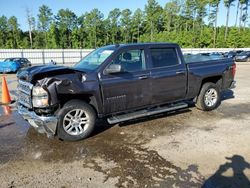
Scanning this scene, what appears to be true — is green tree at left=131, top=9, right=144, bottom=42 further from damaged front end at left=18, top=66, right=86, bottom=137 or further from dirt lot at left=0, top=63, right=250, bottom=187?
damaged front end at left=18, top=66, right=86, bottom=137

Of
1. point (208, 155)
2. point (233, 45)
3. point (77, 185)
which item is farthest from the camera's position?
point (233, 45)

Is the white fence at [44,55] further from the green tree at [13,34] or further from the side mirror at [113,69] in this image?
the side mirror at [113,69]

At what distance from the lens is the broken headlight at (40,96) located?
4.74m

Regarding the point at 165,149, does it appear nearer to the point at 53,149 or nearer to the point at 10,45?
the point at 53,149

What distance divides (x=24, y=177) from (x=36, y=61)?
34946 mm

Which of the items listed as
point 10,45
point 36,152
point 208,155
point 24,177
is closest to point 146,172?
point 208,155

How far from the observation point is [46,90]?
4723 millimetres

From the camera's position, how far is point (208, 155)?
4.41 meters

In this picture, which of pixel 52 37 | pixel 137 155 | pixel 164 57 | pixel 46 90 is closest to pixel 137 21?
pixel 52 37

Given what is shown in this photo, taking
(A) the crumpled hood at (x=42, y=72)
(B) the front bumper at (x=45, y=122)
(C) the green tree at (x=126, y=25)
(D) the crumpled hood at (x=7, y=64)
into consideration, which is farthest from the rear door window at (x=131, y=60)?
(C) the green tree at (x=126, y=25)

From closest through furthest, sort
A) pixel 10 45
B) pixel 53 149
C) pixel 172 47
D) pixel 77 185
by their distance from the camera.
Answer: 1. pixel 77 185
2. pixel 53 149
3. pixel 172 47
4. pixel 10 45

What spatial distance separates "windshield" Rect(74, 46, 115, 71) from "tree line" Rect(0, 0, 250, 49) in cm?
5781

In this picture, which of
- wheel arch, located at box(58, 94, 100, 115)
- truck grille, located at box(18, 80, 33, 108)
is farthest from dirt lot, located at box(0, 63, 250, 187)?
truck grille, located at box(18, 80, 33, 108)

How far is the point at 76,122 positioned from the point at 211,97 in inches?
165
